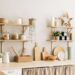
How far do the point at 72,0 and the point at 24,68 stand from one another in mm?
2096

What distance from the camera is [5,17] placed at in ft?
14.3

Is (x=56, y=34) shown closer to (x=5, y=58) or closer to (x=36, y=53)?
(x=36, y=53)

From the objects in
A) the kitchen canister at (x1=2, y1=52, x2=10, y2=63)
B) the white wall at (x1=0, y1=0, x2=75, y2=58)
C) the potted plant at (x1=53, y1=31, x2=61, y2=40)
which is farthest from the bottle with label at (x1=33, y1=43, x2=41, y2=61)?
the kitchen canister at (x1=2, y1=52, x2=10, y2=63)

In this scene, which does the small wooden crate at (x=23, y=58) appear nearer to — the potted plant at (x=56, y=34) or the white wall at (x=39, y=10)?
the white wall at (x=39, y=10)

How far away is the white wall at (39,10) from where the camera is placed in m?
4.40

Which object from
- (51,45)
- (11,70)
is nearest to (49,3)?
(51,45)

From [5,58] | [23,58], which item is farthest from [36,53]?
[5,58]

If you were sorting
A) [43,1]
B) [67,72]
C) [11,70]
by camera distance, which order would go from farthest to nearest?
[43,1] < [67,72] < [11,70]

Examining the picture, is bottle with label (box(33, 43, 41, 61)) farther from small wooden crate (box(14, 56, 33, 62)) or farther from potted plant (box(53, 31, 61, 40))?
potted plant (box(53, 31, 61, 40))

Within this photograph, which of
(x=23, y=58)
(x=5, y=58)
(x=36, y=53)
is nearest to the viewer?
(x=5, y=58)

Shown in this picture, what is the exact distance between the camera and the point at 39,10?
184 inches

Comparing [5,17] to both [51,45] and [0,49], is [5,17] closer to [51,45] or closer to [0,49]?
[0,49]

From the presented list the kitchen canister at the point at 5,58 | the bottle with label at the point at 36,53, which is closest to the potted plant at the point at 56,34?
the bottle with label at the point at 36,53

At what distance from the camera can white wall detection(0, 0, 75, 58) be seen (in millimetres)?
4402
